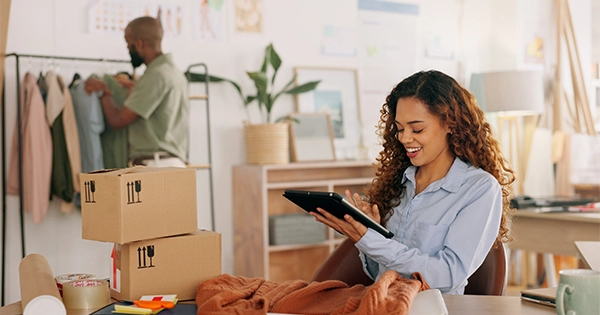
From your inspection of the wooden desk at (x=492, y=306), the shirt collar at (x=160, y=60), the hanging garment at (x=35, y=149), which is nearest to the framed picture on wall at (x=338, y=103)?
the shirt collar at (x=160, y=60)

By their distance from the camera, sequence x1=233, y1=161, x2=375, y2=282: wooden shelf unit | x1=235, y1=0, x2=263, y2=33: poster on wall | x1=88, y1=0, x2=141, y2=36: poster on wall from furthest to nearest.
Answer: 1. x1=235, y1=0, x2=263, y2=33: poster on wall
2. x1=233, y1=161, x2=375, y2=282: wooden shelf unit
3. x1=88, y1=0, x2=141, y2=36: poster on wall

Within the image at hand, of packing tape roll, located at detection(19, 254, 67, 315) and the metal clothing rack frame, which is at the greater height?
the metal clothing rack frame

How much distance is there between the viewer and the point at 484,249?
75.2 inches

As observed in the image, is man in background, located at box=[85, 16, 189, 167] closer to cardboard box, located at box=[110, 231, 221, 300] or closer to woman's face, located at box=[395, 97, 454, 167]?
woman's face, located at box=[395, 97, 454, 167]

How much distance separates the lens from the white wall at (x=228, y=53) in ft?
13.0

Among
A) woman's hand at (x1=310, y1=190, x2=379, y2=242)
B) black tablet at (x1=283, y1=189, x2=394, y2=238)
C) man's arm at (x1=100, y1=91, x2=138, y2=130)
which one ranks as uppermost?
man's arm at (x1=100, y1=91, x2=138, y2=130)

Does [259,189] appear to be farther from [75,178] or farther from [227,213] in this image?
[75,178]

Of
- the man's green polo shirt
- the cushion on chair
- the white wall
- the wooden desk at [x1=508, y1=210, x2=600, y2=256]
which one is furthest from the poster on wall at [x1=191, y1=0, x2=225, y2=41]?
the cushion on chair

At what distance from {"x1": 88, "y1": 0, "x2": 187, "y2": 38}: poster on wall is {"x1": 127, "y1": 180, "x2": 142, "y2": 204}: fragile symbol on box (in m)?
2.72

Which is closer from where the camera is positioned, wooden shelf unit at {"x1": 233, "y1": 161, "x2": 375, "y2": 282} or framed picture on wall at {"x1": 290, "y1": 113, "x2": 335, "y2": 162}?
wooden shelf unit at {"x1": 233, "y1": 161, "x2": 375, "y2": 282}

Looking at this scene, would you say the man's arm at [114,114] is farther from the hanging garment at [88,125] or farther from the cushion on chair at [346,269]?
the cushion on chair at [346,269]

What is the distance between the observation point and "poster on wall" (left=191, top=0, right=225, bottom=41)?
444cm

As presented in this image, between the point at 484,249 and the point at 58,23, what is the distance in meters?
2.99

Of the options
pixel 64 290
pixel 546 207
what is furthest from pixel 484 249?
pixel 546 207
